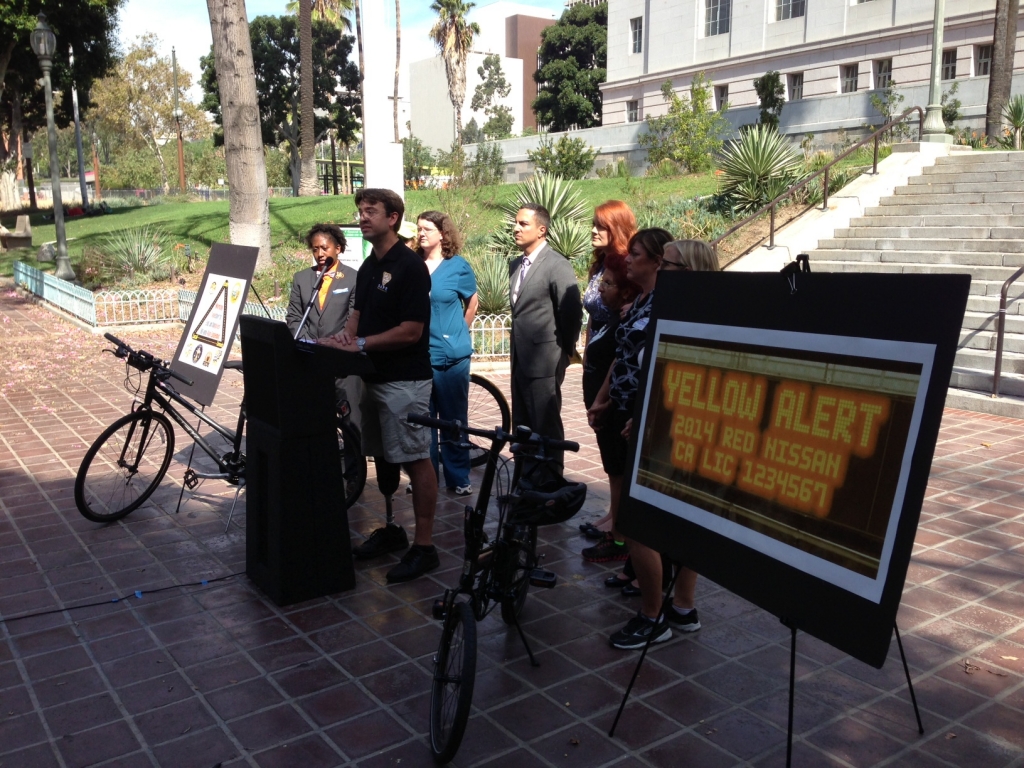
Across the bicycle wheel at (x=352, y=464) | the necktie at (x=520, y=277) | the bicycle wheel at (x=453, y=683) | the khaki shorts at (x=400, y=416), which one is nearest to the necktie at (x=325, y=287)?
the bicycle wheel at (x=352, y=464)

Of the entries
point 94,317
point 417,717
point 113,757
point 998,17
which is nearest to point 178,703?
point 113,757

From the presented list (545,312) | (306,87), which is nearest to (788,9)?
(306,87)

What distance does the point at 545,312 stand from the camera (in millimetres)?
5688

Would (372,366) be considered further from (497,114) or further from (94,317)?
(497,114)

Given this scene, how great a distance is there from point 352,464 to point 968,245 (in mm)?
10415

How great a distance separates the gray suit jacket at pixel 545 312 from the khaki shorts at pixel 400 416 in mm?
951

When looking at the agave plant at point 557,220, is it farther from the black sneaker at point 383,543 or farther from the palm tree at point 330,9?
the palm tree at point 330,9

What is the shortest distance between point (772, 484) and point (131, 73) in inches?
2620

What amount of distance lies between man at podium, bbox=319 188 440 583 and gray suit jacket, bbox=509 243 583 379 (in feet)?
2.99

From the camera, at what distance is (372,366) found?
15.5ft

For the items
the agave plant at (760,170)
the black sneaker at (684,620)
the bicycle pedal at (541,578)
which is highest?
the agave plant at (760,170)

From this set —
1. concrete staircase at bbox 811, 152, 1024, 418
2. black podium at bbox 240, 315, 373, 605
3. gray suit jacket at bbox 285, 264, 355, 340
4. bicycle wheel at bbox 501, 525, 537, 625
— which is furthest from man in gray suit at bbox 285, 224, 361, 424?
concrete staircase at bbox 811, 152, 1024, 418

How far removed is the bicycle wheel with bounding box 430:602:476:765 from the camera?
10.4 ft

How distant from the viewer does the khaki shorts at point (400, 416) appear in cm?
485
